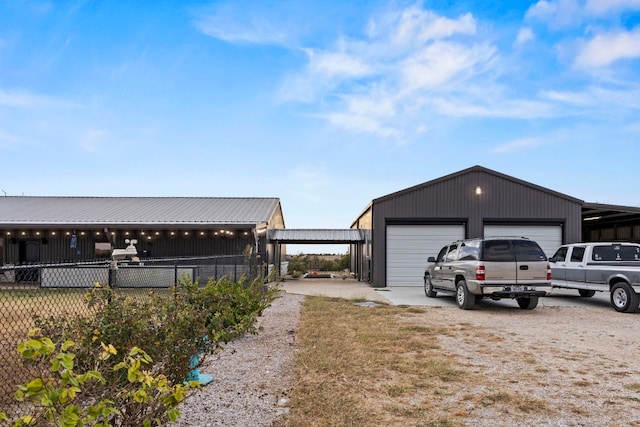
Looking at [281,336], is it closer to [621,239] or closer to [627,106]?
[627,106]

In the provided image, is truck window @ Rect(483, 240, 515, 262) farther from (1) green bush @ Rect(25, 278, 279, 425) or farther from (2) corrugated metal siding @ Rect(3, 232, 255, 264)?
(2) corrugated metal siding @ Rect(3, 232, 255, 264)

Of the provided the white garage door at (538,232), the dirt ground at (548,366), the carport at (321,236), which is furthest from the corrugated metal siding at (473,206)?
the dirt ground at (548,366)

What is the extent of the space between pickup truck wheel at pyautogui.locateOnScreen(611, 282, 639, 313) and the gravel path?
875cm

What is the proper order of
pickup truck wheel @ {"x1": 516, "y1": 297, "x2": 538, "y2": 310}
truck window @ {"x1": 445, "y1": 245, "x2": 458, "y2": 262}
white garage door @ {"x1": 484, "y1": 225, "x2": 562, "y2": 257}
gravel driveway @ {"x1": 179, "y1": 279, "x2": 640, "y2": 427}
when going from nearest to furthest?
gravel driveway @ {"x1": 179, "y1": 279, "x2": 640, "y2": 427}
pickup truck wheel @ {"x1": 516, "y1": 297, "x2": 538, "y2": 310}
truck window @ {"x1": 445, "y1": 245, "x2": 458, "y2": 262}
white garage door @ {"x1": 484, "y1": 225, "x2": 562, "y2": 257}

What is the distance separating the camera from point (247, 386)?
5375 millimetres

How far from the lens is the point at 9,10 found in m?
11.9

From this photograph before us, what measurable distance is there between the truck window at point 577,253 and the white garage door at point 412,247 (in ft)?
19.5

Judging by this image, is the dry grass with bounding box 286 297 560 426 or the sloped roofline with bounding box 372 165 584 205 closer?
the dry grass with bounding box 286 297 560 426

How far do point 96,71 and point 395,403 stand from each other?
15363 mm

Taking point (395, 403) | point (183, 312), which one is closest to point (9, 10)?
point (183, 312)

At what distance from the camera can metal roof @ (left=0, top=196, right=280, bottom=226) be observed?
71.7ft

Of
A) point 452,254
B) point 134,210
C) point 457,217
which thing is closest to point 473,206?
point 457,217

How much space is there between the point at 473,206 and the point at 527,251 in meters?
8.08

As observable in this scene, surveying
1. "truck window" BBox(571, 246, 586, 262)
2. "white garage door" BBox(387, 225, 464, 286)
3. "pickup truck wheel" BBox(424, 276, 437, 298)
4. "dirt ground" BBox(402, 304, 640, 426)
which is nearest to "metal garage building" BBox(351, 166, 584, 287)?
"white garage door" BBox(387, 225, 464, 286)
